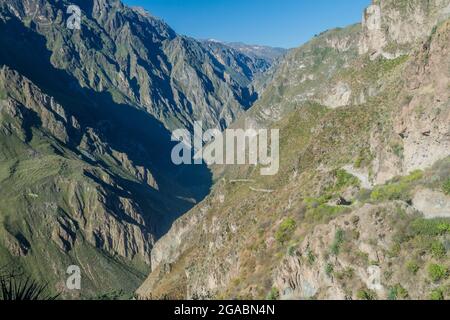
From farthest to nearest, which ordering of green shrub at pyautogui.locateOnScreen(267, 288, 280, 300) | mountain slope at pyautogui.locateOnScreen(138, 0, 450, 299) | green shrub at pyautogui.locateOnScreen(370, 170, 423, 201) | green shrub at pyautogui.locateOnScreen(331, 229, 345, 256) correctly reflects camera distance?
green shrub at pyautogui.locateOnScreen(267, 288, 280, 300), green shrub at pyautogui.locateOnScreen(370, 170, 423, 201), green shrub at pyautogui.locateOnScreen(331, 229, 345, 256), mountain slope at pyautogui.locateOnScreen(138, 0, 450, 299)

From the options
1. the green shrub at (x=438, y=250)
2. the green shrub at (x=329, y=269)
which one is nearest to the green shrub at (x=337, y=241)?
the green shrub at (x=329, y=269)

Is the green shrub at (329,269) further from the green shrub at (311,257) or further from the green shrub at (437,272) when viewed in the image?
the green shrub at (437,272)

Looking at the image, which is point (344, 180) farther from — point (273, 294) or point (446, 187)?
point (446, 187)

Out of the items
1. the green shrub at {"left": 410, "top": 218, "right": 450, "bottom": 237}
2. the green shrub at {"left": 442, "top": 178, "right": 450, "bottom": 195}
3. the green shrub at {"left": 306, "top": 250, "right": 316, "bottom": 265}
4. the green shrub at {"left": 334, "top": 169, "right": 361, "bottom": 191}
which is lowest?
the green shrub at {"left": 306, "top": 250, "right": 316, "bottom": 265}

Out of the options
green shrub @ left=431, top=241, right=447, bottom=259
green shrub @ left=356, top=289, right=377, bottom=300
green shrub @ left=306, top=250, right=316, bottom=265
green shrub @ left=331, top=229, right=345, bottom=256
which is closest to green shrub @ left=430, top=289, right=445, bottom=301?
green shrub @ left=431, top=241, right=447, bottom=259

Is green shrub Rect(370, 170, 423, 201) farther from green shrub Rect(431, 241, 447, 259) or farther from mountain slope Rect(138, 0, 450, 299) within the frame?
green shrub Rect(431, 241, 447, 259)

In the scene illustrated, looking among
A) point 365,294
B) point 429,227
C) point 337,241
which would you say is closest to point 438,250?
point 429,227

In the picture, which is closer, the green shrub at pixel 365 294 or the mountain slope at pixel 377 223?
the mountain slope at pixel 377 223
